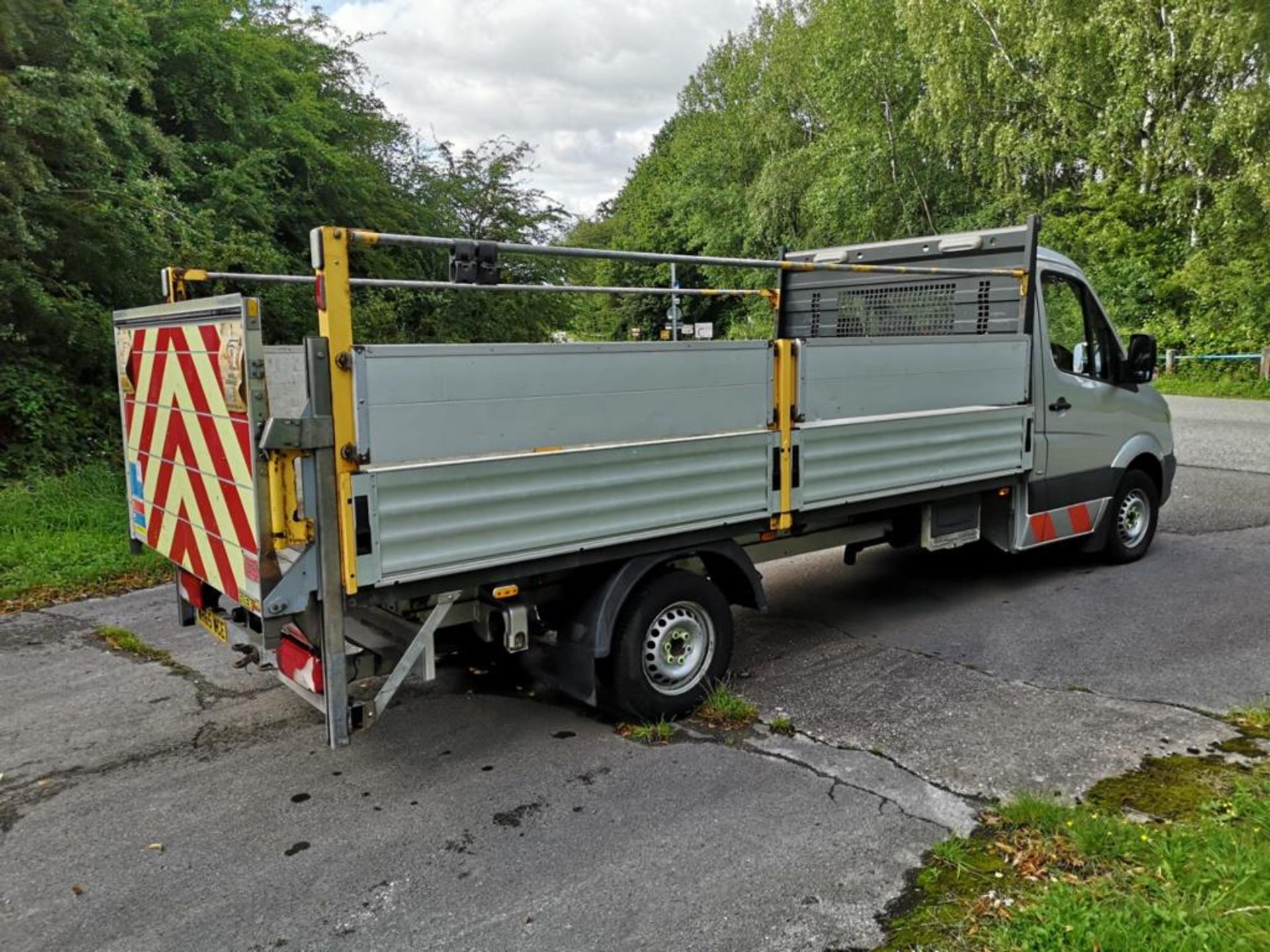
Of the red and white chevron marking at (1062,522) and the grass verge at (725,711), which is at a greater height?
the red and white chevron marking at (1062,522)

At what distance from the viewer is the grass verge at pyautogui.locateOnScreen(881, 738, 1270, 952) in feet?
9.08

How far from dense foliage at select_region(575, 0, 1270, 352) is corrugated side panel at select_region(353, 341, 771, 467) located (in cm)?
1342

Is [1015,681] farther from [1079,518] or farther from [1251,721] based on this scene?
[1079,518]

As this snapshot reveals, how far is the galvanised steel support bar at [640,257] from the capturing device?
11.8 ft

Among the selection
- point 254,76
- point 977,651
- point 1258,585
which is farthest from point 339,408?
point 254,76

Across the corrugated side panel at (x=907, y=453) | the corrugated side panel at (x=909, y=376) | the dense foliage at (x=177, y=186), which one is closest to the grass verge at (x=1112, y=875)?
the corrugated side panel at (x=907, y=453)

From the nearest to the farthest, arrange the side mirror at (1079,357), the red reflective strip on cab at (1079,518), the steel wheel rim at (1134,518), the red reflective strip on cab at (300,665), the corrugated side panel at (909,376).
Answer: the red reflective strip on cab at (300,665) → the corrugated side panel at (909,376) → the side mirror at (1079,357) → the red reflective strip on cab at (1079,518) → the steel wheel rim at (1134,518)

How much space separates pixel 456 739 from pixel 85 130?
7378 mm

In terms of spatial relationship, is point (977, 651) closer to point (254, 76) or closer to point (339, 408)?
point (339, 408)

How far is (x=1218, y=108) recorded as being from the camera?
20.0m

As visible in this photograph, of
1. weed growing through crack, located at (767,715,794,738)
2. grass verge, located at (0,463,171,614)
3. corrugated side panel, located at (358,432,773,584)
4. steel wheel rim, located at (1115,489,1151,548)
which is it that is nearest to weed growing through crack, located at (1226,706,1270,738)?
weed growing through crack, located at (767,715,794,738)

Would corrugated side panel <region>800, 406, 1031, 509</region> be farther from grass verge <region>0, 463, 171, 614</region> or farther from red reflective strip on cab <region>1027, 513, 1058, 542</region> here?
grass verge <region>0, 463, 171, 614</region>

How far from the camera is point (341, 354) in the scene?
3.45 metres

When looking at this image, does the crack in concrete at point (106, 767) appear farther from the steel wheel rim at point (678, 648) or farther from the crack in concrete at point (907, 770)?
the crack in concrete at point (907, 770)
